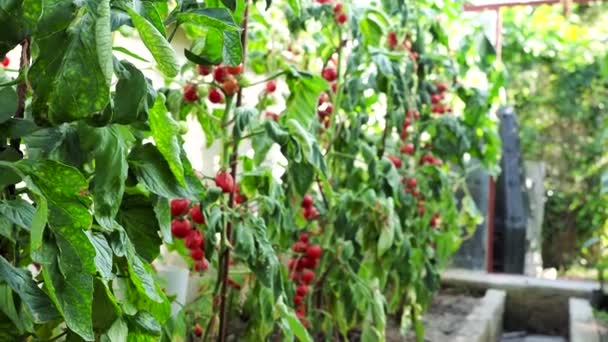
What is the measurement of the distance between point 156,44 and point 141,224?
1.32 feet

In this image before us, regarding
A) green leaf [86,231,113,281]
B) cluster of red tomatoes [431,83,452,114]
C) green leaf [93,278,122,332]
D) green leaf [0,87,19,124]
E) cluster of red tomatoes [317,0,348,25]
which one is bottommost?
green leaf [93,278,122,332]

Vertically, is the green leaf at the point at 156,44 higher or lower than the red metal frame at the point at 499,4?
lower

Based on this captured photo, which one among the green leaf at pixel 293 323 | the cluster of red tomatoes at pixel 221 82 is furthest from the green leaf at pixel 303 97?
the green leaf at pixel 293 323

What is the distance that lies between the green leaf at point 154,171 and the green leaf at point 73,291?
0.28 meters

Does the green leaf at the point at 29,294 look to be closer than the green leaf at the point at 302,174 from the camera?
Yes

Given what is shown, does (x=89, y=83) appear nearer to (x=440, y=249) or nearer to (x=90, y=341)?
(x=90, y=341)

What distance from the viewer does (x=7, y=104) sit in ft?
3.25

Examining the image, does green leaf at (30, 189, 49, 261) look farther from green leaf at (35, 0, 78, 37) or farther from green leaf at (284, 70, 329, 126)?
green leaf at (284, 70, 329, 126)

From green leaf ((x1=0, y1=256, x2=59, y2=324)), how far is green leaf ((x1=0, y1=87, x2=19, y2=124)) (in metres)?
0.16

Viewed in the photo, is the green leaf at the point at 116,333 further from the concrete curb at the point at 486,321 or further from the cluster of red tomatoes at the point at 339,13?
the concrete curb at the point at 486,321

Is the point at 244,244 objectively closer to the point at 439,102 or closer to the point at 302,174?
the point at 302,174

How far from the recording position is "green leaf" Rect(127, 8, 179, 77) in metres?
0.90

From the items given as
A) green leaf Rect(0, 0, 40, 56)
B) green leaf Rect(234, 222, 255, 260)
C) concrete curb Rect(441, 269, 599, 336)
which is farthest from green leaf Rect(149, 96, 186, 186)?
concrete curb Rect(441, 269, 599, 336)

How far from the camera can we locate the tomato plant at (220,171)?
919 mm
